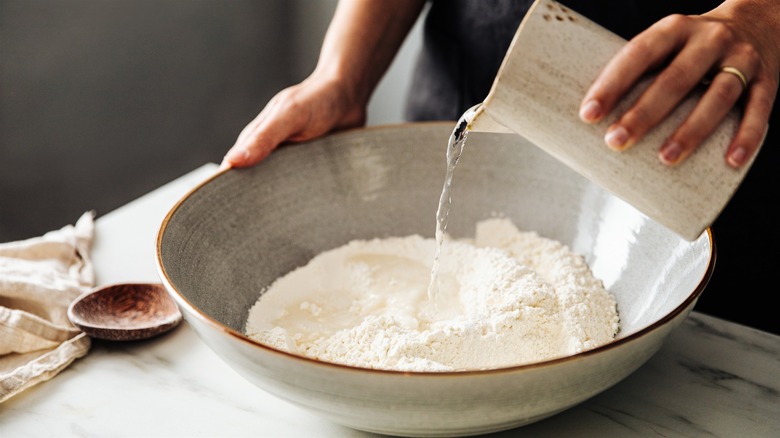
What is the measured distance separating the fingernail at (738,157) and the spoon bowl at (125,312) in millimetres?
608

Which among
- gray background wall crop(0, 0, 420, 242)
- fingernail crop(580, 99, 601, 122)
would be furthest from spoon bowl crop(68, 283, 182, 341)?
gray background wall crop(0, 0, 420, 242)

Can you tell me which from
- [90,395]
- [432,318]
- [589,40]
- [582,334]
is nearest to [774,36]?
[589,40]

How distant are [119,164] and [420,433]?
1.75 metres

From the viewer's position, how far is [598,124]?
626 millimetres

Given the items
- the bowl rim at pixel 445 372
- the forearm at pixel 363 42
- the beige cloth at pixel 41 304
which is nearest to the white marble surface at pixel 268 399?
the beige cloth at pixel 41 304

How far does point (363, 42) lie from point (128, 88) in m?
1.14

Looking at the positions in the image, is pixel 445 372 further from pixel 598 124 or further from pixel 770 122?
pixel 770 122

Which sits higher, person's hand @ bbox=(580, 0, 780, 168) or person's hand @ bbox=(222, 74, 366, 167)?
person's hand @ bbox=(580, 0, 780, 168)

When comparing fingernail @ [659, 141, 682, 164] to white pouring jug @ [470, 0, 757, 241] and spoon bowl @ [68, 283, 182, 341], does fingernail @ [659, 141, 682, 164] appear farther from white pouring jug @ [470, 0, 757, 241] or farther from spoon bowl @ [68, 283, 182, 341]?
spoon bowl @ [68, 283, 182, 341]

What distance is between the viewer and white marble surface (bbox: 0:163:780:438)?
72 cm

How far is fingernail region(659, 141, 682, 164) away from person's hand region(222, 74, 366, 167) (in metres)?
0.53

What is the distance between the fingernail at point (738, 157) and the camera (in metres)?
0.60

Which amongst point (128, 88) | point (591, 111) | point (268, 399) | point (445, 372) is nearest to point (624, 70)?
point (591, 111)

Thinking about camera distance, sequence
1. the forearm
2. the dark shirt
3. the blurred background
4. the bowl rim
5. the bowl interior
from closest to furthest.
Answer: the bowl rim, the bowl interior, the dark shirt, the forearm, the blurred background
